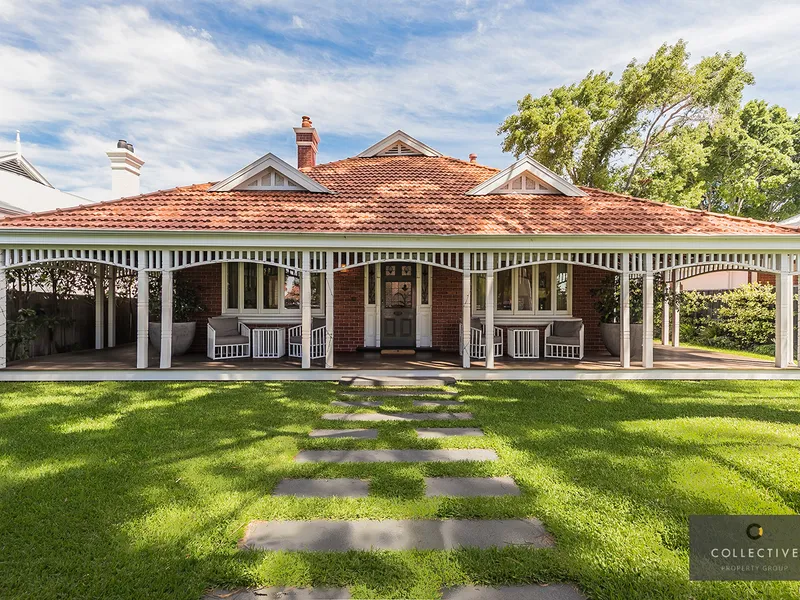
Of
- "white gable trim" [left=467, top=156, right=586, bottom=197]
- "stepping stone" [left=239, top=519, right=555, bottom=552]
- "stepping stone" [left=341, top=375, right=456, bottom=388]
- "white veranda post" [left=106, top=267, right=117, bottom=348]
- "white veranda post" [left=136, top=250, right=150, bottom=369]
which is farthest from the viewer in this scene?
"white veranda post" [left=106, top=267, right=117, bottom=348]

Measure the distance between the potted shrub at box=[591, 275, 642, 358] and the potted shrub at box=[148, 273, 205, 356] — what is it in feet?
35.2

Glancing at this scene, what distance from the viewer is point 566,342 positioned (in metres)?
10.9

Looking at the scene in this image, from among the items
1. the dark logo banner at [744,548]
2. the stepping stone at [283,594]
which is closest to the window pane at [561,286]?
the dark logo banner at [744,548]

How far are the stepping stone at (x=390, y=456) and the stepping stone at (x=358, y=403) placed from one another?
2141 millimetres

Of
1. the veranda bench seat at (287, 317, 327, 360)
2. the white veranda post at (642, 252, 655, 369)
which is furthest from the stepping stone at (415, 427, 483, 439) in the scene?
the white veranda post at (642, 252, 655, 369)

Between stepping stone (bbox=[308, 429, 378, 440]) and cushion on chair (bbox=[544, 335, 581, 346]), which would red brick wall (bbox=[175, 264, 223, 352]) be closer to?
stepping stone (bbox=[308, 429, 378, 440])

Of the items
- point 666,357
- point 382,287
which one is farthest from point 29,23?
point 666,357

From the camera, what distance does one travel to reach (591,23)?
13656 millimetres

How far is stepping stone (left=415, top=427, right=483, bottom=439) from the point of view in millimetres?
5781

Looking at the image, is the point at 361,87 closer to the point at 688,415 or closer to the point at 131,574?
the point at 688,415

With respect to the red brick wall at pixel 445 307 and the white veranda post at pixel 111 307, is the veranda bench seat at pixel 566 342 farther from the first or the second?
the white veranda post at pixel 111 307

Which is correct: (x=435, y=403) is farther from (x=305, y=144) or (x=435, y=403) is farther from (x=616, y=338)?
(x=305, y=144)

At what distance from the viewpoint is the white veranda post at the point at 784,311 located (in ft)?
30.3

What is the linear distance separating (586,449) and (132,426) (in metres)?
5.87
